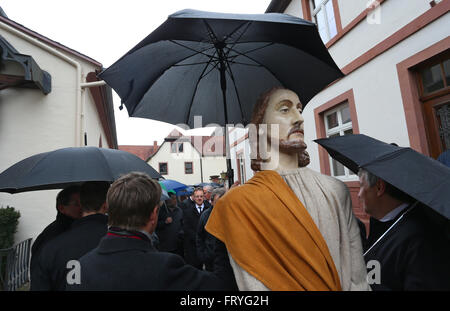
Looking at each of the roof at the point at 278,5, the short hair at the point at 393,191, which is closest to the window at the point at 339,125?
the roof at the point at 278,5

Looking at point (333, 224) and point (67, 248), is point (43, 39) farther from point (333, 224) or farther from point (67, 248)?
point (333, 224)

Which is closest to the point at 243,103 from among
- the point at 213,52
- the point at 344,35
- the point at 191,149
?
the point at 213,52

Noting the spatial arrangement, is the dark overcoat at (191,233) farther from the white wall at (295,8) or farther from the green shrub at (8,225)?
the white wall at (295,8)

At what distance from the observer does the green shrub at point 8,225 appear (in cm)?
445

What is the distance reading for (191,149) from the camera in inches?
1075

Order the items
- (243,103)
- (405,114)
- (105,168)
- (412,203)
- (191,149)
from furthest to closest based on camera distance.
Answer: (191,149), (405,114), (243,103), (105,168), (412,203)

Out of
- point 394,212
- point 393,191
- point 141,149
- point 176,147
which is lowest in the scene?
point 394,212

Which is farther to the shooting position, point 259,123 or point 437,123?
point 437,123

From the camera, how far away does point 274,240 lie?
3.55 ft

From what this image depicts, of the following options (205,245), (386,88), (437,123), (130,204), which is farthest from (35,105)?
(437,123)

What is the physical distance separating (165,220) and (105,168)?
98.3 inches

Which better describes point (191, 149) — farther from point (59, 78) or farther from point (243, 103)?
point (243, 103)

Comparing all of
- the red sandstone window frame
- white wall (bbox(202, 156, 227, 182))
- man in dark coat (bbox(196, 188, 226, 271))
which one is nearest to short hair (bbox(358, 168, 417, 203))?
man in dark coat (bbox(196, 188, 226, 271))

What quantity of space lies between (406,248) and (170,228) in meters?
3.56
